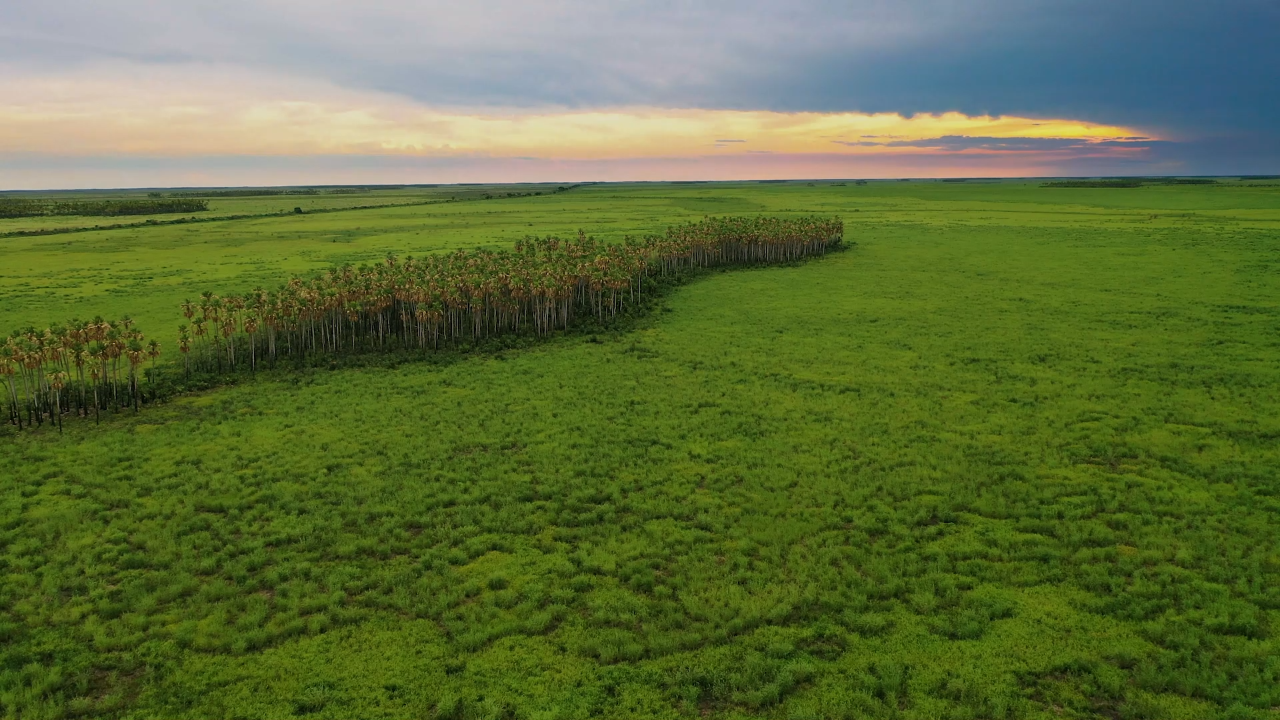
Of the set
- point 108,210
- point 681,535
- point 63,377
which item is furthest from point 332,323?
point 108,210

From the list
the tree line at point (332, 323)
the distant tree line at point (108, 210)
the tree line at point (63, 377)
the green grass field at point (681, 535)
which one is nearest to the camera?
the green grass field at point (681, 535)

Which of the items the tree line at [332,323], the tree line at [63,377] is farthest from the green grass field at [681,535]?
the tree line at [332,323]

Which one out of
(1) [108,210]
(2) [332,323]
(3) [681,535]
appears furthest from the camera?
(1) [108,210]

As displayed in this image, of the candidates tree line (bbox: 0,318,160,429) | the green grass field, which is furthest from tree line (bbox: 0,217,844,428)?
the green grass field

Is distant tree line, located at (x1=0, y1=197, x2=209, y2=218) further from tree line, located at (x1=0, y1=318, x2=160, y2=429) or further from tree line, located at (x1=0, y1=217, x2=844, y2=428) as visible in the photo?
tree line, located at (x1=0, y1=318, x2=160, y2=429)

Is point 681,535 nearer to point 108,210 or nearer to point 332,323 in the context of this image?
point 332,323

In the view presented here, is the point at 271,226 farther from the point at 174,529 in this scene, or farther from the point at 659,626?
the point at 659,626

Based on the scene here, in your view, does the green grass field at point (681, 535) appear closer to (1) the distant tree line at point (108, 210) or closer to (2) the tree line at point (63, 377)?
(2) the tree line at point (63, 377)

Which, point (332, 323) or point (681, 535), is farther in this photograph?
point (332, 323)
